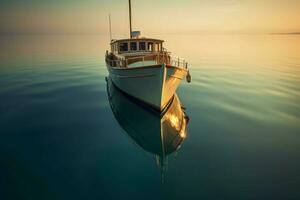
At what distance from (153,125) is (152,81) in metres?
2.73

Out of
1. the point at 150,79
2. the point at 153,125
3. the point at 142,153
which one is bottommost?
the point at 142,153

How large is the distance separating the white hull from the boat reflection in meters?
0.84

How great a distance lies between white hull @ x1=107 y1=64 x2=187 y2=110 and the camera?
433 inches

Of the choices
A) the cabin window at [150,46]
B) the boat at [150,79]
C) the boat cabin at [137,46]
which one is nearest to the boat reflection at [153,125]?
the boat at [150,79]

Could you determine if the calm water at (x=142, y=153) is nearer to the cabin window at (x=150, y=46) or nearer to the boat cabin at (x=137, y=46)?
the boat cabin at (x=137, y=46)

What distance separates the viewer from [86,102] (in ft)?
52.0

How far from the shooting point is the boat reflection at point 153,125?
30.9ft

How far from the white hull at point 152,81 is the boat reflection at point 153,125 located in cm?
84

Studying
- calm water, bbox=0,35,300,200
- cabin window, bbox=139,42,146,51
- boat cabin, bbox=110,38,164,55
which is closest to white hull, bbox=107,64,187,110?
calm water, bbox=0,35,300,200

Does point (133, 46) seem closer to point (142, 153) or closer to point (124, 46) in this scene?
point (124, 46)

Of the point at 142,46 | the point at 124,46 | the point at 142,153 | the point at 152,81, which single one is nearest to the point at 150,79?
the point at 152,81

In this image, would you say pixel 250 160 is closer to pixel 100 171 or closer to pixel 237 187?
pixel 237 187

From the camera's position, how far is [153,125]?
11477mm

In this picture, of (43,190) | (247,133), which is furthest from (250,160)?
(43,190)
